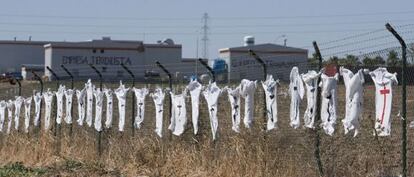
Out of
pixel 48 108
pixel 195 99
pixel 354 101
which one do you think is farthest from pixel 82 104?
pixel 354 101

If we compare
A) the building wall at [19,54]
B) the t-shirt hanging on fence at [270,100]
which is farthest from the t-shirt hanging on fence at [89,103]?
the building wall at [19,54]

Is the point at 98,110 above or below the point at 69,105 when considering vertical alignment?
below

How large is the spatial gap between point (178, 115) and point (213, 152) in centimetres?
134

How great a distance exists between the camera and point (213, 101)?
35.9 ft

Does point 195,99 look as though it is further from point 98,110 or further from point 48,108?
point 48,108

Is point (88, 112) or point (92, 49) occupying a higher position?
point (92, 49)

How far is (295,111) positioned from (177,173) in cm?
255

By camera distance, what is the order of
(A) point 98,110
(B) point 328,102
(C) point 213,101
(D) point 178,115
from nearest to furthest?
1. (B) point 328,102
2. (C) point 213,101
3. (D) point 178,115
4. (A) point 98,110

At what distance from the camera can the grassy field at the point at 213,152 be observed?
9031 mm

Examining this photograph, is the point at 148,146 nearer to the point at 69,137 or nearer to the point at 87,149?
the point at 87,149

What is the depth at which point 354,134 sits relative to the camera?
27.2 ft

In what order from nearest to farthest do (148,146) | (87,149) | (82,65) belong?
(148,146), (87,149), (82,65)

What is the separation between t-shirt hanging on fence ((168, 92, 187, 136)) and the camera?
11.7m

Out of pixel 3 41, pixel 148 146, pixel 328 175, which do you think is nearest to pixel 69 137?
pixel 148 146
